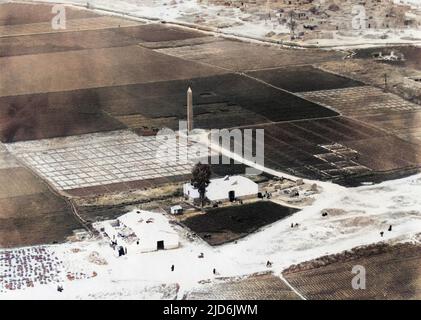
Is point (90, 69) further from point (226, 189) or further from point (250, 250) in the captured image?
point (250, 250)

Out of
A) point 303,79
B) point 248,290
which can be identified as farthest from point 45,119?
point 248,290

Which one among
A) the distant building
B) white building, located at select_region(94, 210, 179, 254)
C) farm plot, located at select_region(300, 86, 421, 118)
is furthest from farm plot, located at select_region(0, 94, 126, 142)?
white building, located at select_region(94, 210, 179, 254)

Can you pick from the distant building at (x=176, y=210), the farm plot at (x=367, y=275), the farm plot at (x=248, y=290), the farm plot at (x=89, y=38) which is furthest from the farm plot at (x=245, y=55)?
the farm plot at (x=248, y=290)

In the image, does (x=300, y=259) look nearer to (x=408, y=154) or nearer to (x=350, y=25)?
(x=408, y=154)

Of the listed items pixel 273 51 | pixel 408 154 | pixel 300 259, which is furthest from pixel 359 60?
pixel 300 259

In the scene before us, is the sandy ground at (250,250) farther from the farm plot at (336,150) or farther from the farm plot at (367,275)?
the farm plot at (336,150)
